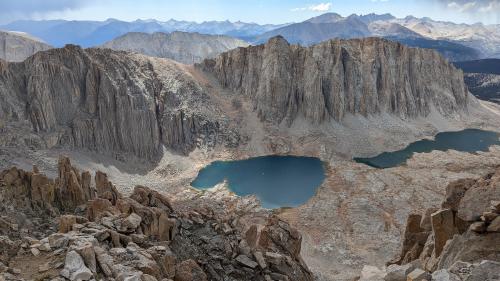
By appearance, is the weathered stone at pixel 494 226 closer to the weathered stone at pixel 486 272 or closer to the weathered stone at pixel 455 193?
the weathered stone at pixel 486 272

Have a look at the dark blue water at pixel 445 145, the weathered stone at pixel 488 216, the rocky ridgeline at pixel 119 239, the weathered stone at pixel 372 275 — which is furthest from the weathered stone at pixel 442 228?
the dark blue water at pixel 445 145

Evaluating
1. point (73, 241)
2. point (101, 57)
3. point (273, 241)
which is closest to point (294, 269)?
point (273, 241)

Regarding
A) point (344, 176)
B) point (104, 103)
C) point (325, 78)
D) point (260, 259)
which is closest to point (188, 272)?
point (260, 259)

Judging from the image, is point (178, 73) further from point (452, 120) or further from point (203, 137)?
point (452, 120)

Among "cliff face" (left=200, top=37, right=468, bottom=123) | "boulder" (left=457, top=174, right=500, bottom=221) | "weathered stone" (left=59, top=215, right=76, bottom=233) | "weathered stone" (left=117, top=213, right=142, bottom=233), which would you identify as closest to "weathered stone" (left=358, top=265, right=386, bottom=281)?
"boulder" (left=457, top=174, right=500, bottom=221)

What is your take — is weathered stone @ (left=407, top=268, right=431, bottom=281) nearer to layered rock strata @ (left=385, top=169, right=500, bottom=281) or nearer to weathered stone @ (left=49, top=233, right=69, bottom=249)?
layered rock strata @ (left=385, top=169, right=500, bottom=281)

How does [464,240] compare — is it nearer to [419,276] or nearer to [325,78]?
[419,276]
